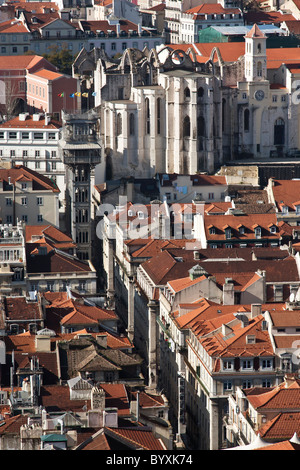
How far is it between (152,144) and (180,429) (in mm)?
63554

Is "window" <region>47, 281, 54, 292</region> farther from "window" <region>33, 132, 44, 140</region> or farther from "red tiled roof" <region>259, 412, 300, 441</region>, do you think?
"window" <region>33, 132, 44, 140</region>

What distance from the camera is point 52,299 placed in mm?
109625

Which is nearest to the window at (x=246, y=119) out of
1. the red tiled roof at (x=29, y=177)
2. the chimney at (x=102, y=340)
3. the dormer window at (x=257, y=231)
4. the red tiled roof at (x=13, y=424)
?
the red tiled roof at (x=29, y=177)

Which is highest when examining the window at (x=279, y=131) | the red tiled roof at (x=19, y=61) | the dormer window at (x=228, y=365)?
the red tiled roof at (x=19, y=61)

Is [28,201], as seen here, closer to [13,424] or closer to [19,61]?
[19,61]

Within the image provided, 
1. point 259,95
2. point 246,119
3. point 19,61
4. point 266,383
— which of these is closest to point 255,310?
point 266,383

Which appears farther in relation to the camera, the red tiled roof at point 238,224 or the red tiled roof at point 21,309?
the red tiled roof at point 238,224

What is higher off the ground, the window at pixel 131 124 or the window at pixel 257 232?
the window at pixel 131 124

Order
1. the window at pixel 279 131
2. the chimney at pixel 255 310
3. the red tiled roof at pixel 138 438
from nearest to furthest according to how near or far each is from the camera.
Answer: the red tiled roof at pixel 138 438 < the chimney at pixel 255 310 < the window at pixel 279 131

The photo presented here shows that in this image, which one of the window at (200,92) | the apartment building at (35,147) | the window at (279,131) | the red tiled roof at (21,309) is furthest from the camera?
the window at (279,131)

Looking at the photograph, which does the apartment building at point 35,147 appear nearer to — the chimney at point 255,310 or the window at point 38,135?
the window at point 38,135

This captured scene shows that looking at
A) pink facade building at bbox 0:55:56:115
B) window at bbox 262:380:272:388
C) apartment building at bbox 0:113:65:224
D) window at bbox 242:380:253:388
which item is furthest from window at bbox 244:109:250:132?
window at bbox 242:380:253:388
